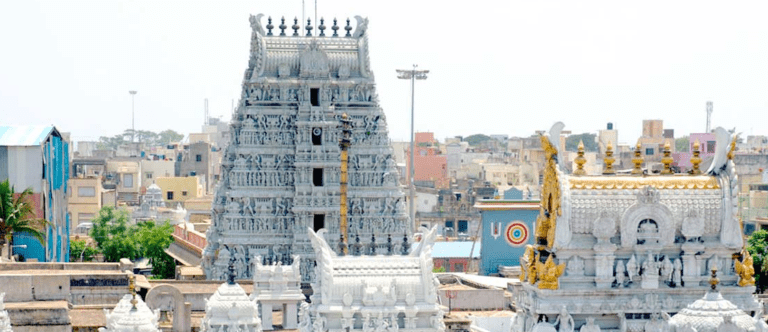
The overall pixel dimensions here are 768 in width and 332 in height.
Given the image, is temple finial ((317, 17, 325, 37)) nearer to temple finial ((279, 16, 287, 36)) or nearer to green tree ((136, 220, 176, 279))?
temple finial ((279, 16, 287, 36))

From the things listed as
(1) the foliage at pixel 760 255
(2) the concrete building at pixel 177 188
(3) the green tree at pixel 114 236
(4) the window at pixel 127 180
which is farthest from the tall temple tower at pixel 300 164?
(4) the window at pixel 127 180

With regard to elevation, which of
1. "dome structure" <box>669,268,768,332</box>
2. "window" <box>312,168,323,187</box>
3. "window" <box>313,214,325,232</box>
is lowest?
"window" <box>313,214,325,232</box>

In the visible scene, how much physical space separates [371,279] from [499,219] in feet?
216

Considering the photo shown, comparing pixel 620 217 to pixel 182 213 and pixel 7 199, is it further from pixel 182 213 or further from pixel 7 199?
pixel 182 213

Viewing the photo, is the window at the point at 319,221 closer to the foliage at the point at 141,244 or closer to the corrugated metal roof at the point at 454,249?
the foliage at the point at 141,244

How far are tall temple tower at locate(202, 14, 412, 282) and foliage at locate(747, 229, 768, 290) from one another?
17507 millimetres

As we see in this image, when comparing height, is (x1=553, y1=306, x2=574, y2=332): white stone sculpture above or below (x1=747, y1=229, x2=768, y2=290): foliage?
above

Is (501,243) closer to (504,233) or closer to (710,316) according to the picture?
(504,233)

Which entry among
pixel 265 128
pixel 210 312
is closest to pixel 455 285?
pixel 265 128

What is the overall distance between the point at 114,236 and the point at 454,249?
23.1m

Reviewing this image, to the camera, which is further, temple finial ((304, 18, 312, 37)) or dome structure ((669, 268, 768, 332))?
temple finial ((304, 18, 312, 37))

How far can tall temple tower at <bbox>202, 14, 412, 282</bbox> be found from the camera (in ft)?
312

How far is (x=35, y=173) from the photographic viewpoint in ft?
330

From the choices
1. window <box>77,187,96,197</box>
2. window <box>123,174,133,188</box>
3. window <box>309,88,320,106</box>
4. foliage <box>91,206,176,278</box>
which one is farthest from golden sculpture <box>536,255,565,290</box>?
window <box>123,174,133,188</box>
